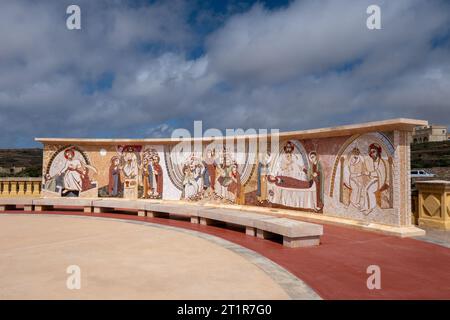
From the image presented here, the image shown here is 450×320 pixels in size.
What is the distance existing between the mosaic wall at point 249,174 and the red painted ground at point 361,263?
1.48 meters

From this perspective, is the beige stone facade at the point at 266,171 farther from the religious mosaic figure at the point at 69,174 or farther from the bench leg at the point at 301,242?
the bench leg at the point at 301,242

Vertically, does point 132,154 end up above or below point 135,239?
above

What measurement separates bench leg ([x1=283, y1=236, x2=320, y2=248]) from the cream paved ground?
1.49 m

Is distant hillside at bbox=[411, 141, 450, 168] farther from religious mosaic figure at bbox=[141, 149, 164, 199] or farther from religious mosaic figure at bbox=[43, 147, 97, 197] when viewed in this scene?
religious mosaic figure at bbox=[43, 147, 97, 197]

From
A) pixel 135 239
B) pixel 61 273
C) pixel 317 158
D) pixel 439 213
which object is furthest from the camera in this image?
pixel 317 158

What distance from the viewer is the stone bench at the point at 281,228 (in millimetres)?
8219

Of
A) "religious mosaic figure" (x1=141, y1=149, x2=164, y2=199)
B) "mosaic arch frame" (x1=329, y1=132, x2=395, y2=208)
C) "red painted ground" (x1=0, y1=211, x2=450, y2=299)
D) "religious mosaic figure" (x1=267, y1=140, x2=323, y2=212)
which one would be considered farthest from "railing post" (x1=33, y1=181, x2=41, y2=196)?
"mosaic arch frame" (x1=329, y1=132, x2=395, y2=208)

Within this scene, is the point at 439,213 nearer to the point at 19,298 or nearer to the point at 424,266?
the point at 424,266

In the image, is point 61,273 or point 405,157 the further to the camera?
point 405,157

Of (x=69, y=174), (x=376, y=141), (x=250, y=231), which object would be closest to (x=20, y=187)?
(x=69, y=174)

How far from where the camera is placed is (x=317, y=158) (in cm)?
1216

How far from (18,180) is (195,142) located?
9.74 m

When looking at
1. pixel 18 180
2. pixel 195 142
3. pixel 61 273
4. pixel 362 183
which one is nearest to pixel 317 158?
pixel 362 183

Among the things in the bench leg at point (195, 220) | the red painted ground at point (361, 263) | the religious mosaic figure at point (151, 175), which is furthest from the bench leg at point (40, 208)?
the red painted ground at point (361, 263)
